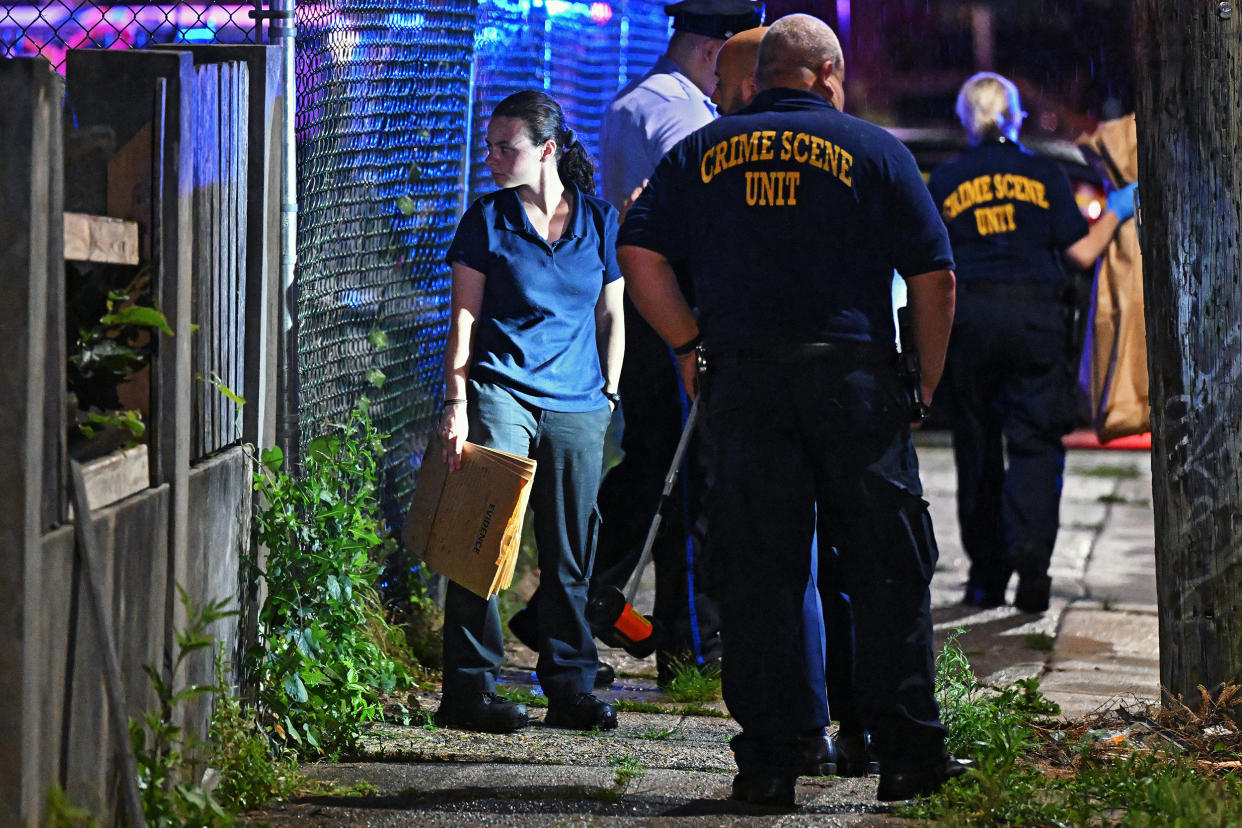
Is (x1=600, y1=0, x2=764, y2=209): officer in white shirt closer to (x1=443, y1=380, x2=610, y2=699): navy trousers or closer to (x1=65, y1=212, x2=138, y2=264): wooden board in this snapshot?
(x1=443, y1=380, x2=610, y2=699): navy trousers

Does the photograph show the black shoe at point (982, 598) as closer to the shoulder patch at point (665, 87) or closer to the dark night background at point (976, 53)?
the shoulder patch at point (665, 87)

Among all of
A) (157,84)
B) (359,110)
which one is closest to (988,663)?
(359,110)

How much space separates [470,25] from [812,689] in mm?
3530

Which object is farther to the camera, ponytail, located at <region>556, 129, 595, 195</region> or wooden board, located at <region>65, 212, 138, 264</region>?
ponytail, located at <region>556, 129, 595, 195</region>

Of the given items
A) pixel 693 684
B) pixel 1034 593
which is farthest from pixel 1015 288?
pixel 693 684

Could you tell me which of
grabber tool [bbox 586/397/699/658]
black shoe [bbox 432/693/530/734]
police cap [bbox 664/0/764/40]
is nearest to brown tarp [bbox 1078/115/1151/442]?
police cap [bbox 664/0/764/40]

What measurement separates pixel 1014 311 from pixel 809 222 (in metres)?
3.34

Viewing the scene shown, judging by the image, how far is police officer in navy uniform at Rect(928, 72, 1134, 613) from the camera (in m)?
7.02

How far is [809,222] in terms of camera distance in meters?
3.94

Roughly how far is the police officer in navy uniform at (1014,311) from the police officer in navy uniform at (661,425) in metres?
1.72

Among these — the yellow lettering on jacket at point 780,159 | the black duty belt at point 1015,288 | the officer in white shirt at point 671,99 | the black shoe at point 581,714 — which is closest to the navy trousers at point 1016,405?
the black duty belt at point 1015,288

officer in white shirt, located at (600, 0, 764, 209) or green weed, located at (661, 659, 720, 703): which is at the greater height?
officer in white shirt, located at (600, 0, 764, 209)


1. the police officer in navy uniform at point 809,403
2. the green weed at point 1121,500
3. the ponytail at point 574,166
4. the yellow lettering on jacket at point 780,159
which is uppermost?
the ponytail at point 574,166

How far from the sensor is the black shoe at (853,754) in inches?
175
